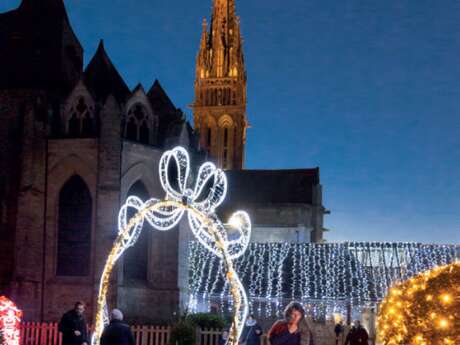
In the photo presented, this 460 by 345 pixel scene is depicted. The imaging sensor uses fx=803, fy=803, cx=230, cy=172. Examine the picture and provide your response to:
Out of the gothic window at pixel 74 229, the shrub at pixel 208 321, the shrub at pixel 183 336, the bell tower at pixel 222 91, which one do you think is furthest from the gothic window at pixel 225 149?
the shrub at pixel 183 336

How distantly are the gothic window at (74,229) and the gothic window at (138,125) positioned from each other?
10.6 ft

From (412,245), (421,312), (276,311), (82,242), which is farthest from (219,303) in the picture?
(421,312)

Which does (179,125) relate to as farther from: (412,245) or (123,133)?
(412,245)

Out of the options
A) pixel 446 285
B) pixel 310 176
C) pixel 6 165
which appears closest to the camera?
pixel 446 285

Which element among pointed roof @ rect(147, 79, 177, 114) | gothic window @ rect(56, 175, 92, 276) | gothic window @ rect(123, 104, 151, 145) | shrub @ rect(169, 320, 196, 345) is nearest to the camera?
shrub @ rect(169, 320, 196, 345)

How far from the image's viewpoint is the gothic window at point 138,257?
33719mm

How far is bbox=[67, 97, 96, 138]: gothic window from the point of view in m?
34.2

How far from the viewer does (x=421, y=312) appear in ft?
20.3

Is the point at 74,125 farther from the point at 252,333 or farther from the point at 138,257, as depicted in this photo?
the point at 252,333

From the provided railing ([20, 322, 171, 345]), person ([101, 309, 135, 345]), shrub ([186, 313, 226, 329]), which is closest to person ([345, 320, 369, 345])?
railing ([20, 322, 171, 345])

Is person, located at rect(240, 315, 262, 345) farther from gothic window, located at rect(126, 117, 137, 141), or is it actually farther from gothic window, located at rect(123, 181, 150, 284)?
gothic window, located at rect(126, 117, 137, 141)

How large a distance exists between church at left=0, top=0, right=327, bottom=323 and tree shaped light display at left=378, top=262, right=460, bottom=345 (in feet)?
85.5

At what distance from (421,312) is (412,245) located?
37.0 m

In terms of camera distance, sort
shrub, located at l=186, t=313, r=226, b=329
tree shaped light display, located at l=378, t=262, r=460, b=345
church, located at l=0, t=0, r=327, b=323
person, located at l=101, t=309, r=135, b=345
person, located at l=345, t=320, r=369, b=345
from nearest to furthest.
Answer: tree shaped light display, located at l=378, t=262, r=460, b=345
person, located at l=101, t=309, r=135, b=345
person, located at l=345, t=320, r=369, b=345
shrub, located at l=186, t=313, r=226, b=329
church, located at l=0, t=0, r=327, b=323
